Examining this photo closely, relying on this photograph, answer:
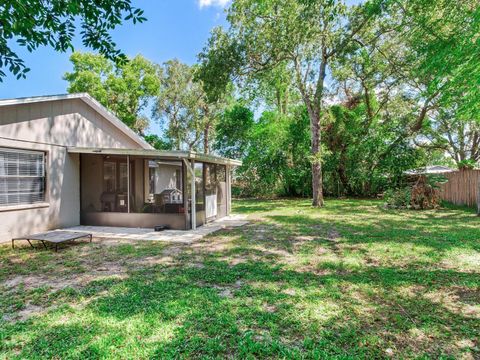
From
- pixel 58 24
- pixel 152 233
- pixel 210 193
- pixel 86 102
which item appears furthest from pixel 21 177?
pixel 210 193

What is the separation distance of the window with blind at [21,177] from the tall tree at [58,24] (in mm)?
3061

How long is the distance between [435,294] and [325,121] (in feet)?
54.0

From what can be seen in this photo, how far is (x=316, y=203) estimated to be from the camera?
14758 mm

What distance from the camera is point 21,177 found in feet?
25.1

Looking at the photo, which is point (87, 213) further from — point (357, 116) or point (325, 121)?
point (357, 116)

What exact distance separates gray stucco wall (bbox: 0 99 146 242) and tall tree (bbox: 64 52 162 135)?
16114 millimetres

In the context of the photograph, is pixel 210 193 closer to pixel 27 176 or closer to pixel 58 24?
pixel 27 176

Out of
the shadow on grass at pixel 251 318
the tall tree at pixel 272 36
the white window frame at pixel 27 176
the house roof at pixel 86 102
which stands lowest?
the shadow on grass at pixel 251 318

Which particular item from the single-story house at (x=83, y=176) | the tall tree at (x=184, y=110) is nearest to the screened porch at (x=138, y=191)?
the single-story house at (x=83, y=176)

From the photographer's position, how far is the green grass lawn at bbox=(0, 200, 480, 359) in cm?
274

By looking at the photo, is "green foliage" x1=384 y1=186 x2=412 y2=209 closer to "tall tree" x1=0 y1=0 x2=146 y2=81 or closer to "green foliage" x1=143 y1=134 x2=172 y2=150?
"tall tree" x1=0 y1=0 x2=146 y2=81

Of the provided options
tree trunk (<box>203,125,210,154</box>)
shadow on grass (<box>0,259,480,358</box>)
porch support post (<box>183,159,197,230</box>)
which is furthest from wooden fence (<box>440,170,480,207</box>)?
tree trunk (<box>203,125,210,154</box>)

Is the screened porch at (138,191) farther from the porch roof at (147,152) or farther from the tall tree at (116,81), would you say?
the tall tree at (116,81)

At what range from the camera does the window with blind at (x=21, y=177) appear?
23.8 feet
